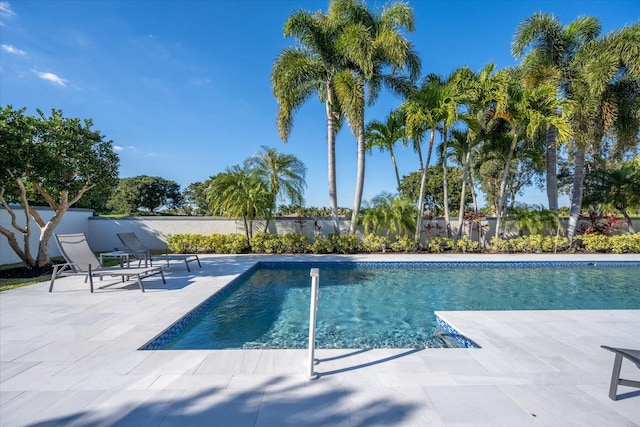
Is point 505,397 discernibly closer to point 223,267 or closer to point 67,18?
point 223,267

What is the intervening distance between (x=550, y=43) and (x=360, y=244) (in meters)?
11.5

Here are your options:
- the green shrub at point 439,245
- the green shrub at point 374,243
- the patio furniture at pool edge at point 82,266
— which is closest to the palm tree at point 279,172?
the green shrub at point 374,243

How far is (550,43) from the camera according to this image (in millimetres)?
12219

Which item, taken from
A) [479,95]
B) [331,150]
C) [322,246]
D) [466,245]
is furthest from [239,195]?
[479,95]

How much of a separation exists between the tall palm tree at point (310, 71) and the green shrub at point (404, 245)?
9.75 feet

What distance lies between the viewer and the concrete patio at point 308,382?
7.20 feet

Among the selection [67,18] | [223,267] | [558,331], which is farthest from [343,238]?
[67,18]

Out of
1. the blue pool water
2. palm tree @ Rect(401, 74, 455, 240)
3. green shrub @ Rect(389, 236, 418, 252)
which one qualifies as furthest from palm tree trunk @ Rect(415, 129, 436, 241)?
the blue pool water

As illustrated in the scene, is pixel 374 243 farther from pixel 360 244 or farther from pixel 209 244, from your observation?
pixel 209 244

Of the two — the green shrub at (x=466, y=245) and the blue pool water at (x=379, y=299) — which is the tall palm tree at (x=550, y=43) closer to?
the green shrub at (x=466, y=245)

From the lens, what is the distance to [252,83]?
1348cm

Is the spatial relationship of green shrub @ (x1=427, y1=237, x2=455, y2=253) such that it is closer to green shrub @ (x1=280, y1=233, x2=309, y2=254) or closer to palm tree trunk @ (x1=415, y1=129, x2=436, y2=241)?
palm tree trunk @ (x1=415, y1=129, x2=436, y2=241)

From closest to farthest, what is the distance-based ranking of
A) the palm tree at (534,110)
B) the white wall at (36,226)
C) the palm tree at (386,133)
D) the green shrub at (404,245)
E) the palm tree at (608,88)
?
1. the white wall at (36,226)
2. the palm tree at (534,110)
3. the palm tree at (608,88)
4. the green shrub at (404,245)
5. the palm tree at (386,133)

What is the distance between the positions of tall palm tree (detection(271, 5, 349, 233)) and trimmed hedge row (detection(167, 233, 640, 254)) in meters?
1.78
